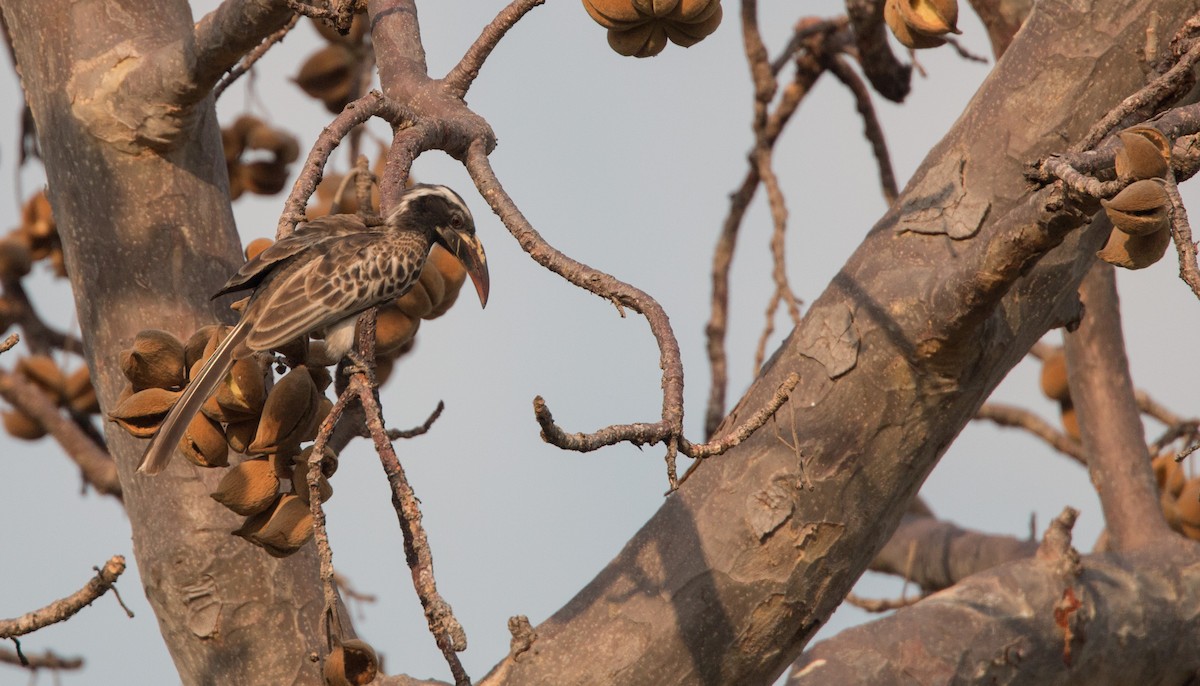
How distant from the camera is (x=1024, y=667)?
332cm

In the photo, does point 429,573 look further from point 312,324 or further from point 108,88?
point 108,88

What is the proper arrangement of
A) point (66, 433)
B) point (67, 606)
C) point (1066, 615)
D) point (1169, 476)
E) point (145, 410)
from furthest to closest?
point (66, 433) < point (1169, 476) < point (1066, 615) < point (145, 410) < point (67, 606)

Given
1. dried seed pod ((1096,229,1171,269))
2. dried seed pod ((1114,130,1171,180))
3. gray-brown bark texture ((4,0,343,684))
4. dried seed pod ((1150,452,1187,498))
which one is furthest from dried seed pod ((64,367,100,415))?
dried seed pod ((1114,130,1171,180))

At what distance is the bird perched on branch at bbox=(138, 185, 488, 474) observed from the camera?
244 cm

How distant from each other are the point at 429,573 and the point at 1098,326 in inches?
122

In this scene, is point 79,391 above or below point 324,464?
above

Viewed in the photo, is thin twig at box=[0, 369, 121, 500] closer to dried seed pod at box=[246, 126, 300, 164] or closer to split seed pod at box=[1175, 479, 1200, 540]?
dried seed pod at box=[246, 126, 300, 164]

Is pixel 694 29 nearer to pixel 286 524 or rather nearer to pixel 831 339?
pixel 831 339

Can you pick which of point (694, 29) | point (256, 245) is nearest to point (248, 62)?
point (256, 245)

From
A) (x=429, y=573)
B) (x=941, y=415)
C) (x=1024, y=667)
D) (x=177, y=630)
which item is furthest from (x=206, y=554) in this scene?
(x=1024, y=667)

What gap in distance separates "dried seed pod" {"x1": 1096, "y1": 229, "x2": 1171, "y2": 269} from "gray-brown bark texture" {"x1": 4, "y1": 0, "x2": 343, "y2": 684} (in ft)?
6.19

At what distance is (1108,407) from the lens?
4.25 m

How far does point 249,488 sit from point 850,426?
48.2 inches

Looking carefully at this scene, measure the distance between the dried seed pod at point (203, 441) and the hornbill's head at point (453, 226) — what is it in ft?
2.96
